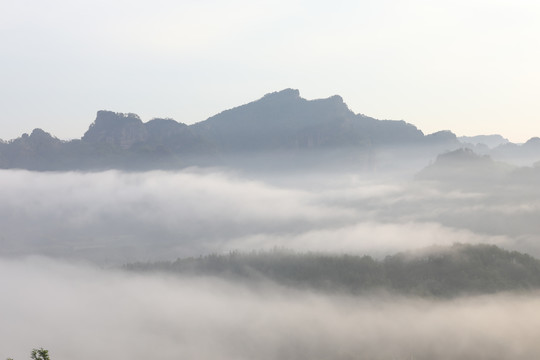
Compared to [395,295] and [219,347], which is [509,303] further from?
[219,347]

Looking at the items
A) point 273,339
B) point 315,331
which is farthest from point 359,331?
point 273,339

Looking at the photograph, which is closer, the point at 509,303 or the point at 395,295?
the point at 509,303

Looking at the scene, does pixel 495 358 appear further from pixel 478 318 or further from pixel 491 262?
pixel 491 262

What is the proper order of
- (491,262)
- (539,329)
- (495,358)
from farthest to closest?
(491,262), (539,329), (495,358)

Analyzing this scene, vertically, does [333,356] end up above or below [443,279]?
below

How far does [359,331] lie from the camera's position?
623 ft

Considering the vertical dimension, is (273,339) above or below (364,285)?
below

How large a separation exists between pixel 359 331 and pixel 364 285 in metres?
15.9

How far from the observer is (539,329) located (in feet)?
555

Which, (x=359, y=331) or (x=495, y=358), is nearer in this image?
(x=495, y=358)

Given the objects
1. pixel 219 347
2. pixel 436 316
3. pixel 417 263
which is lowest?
pixel 219 347

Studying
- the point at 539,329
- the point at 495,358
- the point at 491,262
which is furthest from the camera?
the point at 491,262

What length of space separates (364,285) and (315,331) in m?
Answer: 23.3

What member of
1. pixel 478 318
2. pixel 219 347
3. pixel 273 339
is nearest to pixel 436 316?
pixel 478 318
